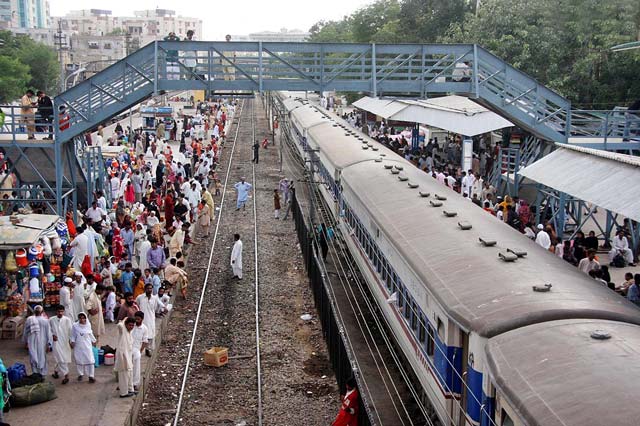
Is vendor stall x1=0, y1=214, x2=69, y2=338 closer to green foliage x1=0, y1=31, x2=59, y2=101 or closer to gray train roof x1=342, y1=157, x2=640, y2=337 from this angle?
gray train roof x1=342, y1=157, x2=640, y2=337

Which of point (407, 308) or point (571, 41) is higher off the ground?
point (571, 41)

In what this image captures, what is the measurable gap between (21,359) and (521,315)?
8.76 m

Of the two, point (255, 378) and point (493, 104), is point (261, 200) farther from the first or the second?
point (255, 378)

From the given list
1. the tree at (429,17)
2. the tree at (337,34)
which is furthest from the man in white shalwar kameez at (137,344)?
the tree at (337,34)

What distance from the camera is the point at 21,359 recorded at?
12914 mm

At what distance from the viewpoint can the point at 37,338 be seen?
11648 mm

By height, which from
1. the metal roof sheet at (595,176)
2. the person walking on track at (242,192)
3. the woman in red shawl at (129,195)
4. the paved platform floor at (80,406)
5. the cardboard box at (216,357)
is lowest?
the cardboard box at (216,357)

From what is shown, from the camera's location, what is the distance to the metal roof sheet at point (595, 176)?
13.2 metres

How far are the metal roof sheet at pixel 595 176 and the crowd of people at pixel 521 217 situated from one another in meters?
1.17

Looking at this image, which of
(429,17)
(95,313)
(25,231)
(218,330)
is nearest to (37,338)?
(95,313)

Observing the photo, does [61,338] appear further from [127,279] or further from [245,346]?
[245,346]

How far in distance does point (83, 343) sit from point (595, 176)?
381 inches

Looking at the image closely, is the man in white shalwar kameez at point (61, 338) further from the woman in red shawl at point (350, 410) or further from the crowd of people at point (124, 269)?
the woman in red shawl at point (350, 410)

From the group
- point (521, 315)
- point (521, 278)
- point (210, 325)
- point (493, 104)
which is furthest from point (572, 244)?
point (521, 315)
